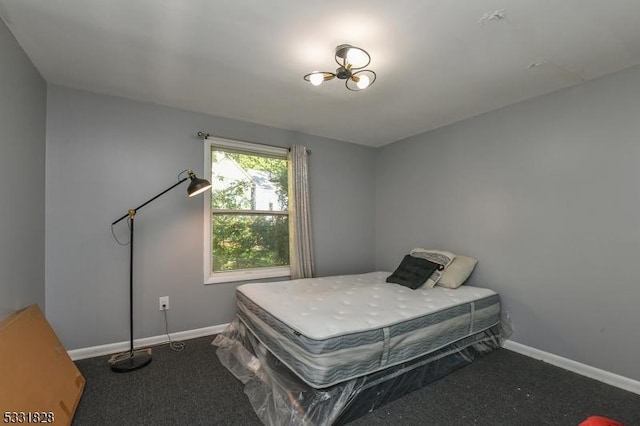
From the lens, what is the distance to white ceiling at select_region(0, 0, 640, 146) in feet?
5.29

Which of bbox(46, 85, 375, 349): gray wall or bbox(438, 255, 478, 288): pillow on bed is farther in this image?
bbox(438, 255, 478, 288): pillow on bed

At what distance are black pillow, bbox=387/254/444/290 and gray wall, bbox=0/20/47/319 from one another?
307 cm

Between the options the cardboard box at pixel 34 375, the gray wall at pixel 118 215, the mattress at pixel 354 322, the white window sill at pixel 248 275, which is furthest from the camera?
the white window sill at pixel 248 275

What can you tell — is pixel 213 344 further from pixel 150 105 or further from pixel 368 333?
pixel 150 105

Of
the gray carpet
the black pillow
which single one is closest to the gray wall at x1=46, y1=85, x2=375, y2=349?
the gray carpet

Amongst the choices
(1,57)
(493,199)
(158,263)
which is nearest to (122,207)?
(158,263)

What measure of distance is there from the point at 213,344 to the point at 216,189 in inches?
63.0

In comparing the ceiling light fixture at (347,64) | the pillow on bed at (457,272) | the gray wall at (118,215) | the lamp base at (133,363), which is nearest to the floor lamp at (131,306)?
the lamp base at (133,363)

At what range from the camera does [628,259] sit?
215 cm

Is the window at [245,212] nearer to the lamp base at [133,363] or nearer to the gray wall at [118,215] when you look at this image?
the gray wall at [118,215]

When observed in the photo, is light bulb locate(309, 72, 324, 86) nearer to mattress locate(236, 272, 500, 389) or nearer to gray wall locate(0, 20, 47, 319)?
mattress locate(236, 272, 500, 389)

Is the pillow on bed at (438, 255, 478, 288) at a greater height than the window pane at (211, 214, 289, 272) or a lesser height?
lesser

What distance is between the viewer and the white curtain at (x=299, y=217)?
138 inches

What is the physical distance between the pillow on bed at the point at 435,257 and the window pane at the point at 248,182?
68.6 inches
